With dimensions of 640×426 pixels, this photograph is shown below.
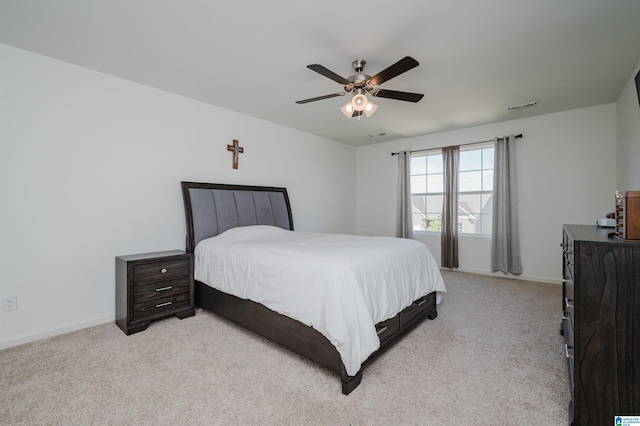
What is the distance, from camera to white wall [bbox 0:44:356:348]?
2.30m

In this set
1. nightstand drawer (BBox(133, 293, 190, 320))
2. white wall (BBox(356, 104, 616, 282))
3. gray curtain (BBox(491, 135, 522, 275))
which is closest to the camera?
nightstand drawer (BBox(133, 293, 190, 320))

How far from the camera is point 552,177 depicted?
13.2 ft

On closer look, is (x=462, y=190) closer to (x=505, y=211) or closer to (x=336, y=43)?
(x=505, y=211)

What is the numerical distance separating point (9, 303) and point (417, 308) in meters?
3.43

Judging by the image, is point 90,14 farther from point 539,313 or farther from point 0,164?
point 539,313

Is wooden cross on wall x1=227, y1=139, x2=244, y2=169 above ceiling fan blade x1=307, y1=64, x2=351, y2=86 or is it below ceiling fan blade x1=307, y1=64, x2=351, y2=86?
Result: below

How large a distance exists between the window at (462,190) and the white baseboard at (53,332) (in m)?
4.85

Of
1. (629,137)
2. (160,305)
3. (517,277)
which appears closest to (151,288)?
(160,305)

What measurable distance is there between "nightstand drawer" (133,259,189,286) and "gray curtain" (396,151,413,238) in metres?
3.80

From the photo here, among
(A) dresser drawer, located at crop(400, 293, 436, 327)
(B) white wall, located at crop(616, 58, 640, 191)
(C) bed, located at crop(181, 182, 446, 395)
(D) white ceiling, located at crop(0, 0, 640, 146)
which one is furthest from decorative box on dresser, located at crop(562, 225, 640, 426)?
(B) white wall, located at crop(616, 58, 640, 191)

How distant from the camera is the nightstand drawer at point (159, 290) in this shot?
2.54 metres

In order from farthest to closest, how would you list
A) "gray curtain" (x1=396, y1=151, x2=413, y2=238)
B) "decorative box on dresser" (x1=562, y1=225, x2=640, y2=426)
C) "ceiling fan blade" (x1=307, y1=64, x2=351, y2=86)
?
"gray curtain" (x1=396, y1=151, x2=413, y2=238), "ceiling fan blade" (x1=307, y1=64, x2=351, y2=86), "decorative box on dresser" (x1=562, y1=225, x2=640, y2=426)

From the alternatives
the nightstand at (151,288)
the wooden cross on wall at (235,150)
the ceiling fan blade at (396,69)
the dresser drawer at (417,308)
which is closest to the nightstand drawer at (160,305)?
the nightstand at (151,288)

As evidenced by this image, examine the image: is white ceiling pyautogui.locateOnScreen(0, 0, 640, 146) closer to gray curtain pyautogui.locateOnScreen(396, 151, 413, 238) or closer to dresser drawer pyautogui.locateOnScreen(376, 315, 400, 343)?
gray curtain pyautogui.locateOnScreen(396, 151, 413, 238)
